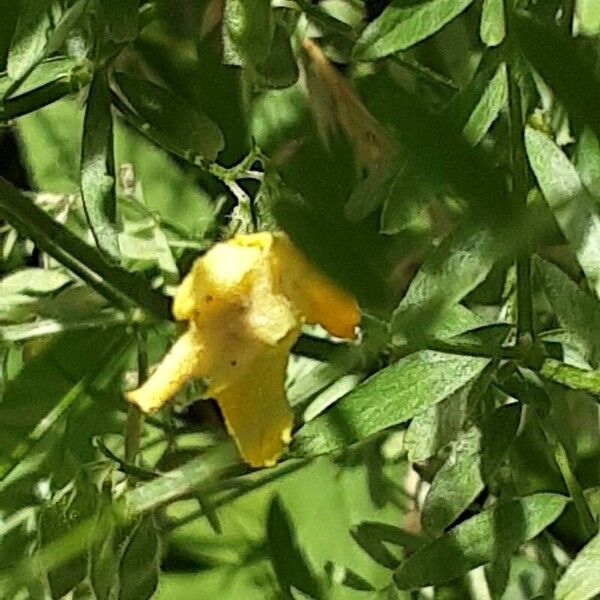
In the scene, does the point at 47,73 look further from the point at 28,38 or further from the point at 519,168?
the point at 519,168

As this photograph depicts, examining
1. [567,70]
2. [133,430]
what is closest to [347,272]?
[567,70]

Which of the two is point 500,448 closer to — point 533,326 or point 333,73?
point 533,326

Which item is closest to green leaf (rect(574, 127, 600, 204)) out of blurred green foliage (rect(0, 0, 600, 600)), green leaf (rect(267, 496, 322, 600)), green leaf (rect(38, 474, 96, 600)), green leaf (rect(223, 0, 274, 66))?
blurred green foliage (rect(0, 0, 600, 600))

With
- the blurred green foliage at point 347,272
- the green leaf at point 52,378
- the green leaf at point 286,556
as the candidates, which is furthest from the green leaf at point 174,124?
the green leaf at point 286,556

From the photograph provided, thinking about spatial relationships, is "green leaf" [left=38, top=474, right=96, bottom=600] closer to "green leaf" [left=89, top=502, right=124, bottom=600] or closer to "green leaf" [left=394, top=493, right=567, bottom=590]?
"green leaf" [left=89, top=502, right=124, bottom=600]

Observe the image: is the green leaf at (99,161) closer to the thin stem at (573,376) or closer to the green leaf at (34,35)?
the green leaf at (34,35)

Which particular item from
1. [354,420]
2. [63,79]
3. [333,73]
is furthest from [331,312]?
[333,73]
